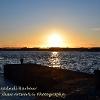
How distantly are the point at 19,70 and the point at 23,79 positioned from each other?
2.73 meters

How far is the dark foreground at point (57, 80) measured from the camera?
53.9 feet

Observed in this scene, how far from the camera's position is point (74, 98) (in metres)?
15.0

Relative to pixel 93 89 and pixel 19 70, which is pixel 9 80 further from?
pixel 93 89

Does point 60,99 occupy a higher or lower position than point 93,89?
lower

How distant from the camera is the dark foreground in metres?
16.4

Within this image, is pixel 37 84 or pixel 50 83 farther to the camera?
pixel 37 84

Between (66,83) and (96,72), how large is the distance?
549cm

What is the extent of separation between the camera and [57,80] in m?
28.4

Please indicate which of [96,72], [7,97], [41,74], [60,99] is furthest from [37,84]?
[96,72]

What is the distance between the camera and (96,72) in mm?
20016

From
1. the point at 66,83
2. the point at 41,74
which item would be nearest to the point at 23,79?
the point at 41,74

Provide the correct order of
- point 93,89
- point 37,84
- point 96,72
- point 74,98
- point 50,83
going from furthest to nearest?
point 37,84 → point 50,83 → point 96,72 → point 93,89 → point 74,98

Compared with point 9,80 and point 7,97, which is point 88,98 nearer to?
point 7,97

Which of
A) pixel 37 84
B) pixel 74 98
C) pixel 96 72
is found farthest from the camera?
pixel 37 84
